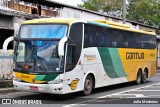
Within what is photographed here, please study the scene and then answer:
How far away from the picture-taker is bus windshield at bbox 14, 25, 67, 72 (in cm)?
1271

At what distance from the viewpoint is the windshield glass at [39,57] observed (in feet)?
41.7

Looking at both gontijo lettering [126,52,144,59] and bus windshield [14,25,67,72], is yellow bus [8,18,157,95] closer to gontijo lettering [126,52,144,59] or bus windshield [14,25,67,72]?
bus windshield [14,25,67,72]

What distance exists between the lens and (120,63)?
17641 millimetres

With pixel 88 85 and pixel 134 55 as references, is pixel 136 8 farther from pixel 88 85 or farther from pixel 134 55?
pixel 88 85

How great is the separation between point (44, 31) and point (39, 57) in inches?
41.6

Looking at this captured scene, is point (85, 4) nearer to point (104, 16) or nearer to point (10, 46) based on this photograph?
point (104, 16)

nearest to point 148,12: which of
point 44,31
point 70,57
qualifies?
point 70,57

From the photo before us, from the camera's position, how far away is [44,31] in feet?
43.4

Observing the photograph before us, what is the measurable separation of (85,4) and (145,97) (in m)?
39.6

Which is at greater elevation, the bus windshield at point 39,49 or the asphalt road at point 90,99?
the bus windshield at point 39,49

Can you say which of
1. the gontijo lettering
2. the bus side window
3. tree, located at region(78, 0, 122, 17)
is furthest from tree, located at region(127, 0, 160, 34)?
the bus side window

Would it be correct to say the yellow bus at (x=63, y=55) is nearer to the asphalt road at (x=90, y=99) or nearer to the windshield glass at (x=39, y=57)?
the windshield glass at (x=39, y=57)

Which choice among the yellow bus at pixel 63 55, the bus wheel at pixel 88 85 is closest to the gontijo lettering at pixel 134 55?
the yellow bus at pixel 63 55

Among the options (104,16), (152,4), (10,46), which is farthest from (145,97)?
(152,4)
